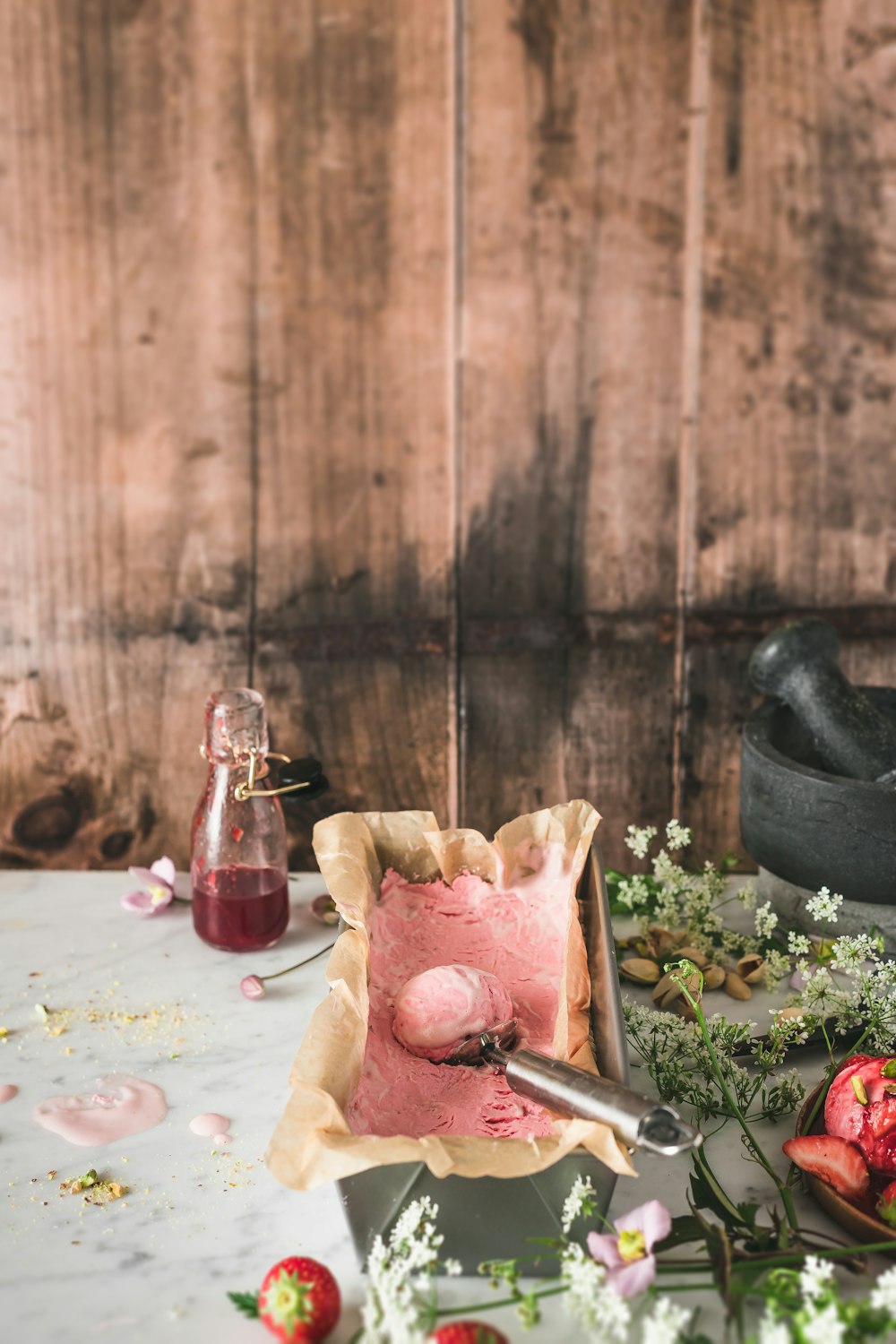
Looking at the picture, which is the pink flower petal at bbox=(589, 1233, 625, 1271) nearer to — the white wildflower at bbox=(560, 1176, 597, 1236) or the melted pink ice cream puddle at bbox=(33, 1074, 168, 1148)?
A: the white wildflower at bbox=(560, 1176, 597, 1236)

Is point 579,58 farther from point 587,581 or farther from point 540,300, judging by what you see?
point 587,581

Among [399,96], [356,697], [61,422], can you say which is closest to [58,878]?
[356,697]

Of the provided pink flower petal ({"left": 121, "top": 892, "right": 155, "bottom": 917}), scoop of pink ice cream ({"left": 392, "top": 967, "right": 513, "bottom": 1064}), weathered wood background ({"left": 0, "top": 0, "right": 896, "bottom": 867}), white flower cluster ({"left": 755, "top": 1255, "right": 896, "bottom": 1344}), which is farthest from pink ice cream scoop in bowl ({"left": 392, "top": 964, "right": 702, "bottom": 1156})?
weathered wood background ({"left": 0, "top": 0, "right": 896, "bottom": 867})

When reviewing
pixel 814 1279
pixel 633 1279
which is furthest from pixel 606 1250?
pixel 814 1279

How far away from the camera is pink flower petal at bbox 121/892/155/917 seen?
1.25 m

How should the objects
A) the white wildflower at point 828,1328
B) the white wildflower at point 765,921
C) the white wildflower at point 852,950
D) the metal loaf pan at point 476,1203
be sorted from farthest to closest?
1. the white wildflower at point 765,921
2. the white wildflower at point 852,950
3. the metal loaf pan at point 476,1203
4. the white wildflower at point 828,1328

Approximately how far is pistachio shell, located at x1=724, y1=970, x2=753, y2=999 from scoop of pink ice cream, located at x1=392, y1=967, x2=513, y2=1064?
263mm

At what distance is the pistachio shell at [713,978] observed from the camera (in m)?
1.11

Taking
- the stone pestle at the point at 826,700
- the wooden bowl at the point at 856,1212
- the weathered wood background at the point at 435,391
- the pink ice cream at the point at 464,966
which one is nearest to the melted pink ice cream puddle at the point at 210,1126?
the pink ice cream at the point at 464,966

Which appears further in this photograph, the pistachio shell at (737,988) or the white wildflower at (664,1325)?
A: the pistachio shell at (737,988)

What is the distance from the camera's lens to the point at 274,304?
1.79 meters

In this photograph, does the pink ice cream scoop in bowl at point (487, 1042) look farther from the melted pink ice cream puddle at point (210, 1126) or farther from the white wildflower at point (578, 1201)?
the melted pink ice cream puddle at point (210, 1126)

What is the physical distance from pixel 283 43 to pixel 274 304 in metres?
0.37

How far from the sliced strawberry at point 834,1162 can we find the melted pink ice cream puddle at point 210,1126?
16.9 inches
